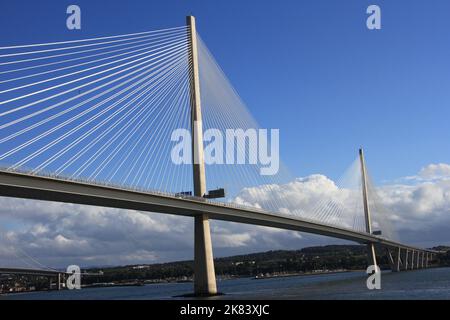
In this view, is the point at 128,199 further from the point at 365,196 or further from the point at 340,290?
the point at 365,196

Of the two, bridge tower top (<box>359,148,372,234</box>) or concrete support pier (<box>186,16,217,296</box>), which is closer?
concrete support pier (<box>186,16,217,296</box>)

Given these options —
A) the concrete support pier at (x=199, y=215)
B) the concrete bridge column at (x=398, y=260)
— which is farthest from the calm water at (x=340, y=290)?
the concrete bridge column at (x=398, y=260)

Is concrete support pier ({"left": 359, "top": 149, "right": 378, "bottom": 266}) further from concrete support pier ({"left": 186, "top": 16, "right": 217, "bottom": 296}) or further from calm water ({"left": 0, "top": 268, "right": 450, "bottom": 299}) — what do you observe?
concrete support pier ({"left": 186, "top": 16, "right": 217, "bottom": 296})

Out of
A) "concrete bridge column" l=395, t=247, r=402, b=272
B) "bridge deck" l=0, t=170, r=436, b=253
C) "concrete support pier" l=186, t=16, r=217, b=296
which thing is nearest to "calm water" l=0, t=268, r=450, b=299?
"concrete support pier" l=186, t=16, r=217, b=296

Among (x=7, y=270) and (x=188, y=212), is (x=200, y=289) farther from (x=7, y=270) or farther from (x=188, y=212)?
(x=7, y=270)
